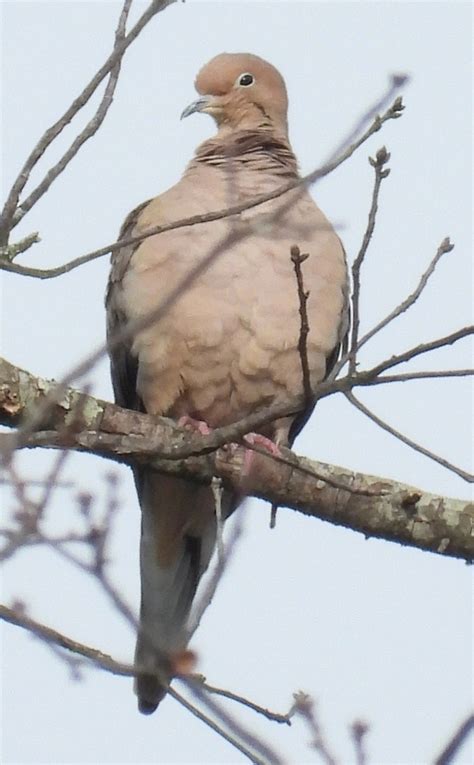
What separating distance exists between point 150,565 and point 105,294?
Answer: 38.6 inches

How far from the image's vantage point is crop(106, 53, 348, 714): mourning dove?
4.46 metres

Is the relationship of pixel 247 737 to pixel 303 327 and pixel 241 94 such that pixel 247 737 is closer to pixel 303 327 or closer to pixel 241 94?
pixel 303 327

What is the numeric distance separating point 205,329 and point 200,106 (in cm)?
137

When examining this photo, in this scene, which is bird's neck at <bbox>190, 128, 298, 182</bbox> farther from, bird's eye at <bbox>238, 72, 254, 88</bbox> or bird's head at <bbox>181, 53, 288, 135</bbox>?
bird's eye at <bbox>238, 72, 254, 88</bbox>

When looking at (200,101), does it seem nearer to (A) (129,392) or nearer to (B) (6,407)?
(A) (129,392)

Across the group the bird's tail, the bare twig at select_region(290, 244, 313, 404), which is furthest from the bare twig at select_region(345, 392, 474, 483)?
the bird's tail

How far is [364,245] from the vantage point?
292 centimetres

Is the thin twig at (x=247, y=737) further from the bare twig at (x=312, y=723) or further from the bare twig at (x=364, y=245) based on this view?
the bare twig at (x=364, y=245)

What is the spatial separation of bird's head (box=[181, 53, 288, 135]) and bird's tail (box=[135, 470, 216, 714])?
1.45m

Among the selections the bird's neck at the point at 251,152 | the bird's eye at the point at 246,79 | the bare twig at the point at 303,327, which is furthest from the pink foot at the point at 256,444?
the bird's eye at the point at 246,79

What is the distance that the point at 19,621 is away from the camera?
2.61 meters

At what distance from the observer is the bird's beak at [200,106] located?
546cm

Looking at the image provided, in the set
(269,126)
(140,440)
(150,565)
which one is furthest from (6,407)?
(269,126)

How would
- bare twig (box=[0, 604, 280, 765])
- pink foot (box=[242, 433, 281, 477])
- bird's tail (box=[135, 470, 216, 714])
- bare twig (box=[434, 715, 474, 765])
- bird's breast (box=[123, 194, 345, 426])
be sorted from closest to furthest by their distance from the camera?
bare twig (box=[434, 715, 474, 765]) < bare twig (box=[0, 604, 280, 765]) < pink foot (box=[242, 433, 281, 477]) < bird's breast (box=[123, 194, 345, 426]) < bird's tail (box=[135, 470, 216, 714])
